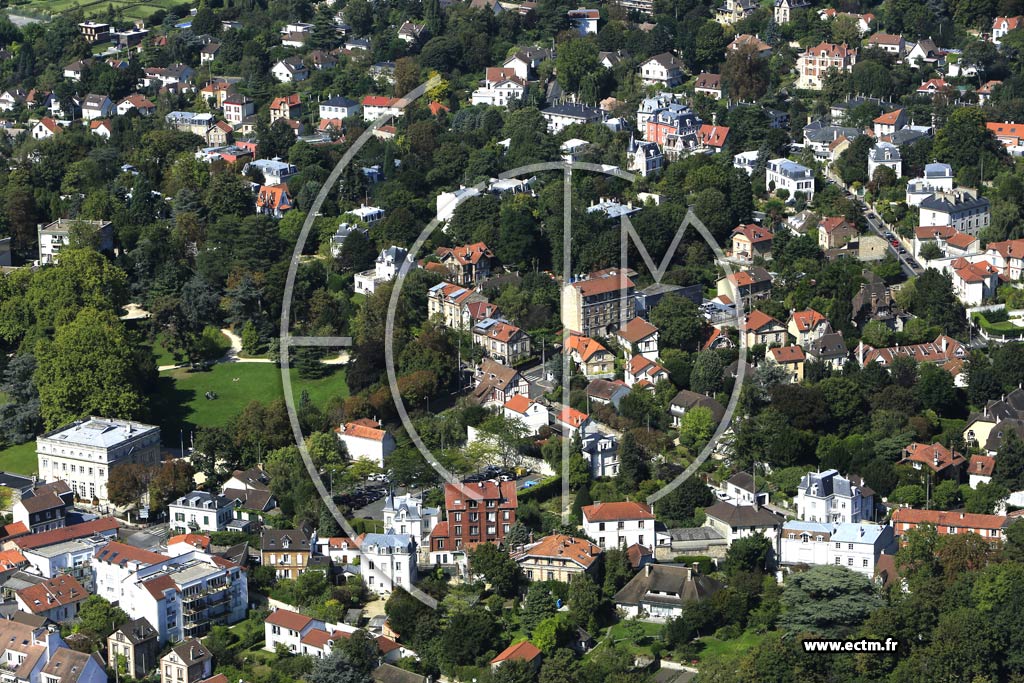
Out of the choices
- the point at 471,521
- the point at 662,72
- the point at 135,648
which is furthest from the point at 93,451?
the point at 662,72

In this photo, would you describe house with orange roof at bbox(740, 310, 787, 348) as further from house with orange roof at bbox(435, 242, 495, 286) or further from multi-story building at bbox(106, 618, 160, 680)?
multi-story building at bbox(106, 618, 160, 680)

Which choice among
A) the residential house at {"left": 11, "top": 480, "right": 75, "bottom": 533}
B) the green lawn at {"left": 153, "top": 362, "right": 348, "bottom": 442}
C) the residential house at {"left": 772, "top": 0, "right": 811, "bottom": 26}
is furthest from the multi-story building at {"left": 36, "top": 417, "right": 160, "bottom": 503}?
the residential house at {"left": 772, "top": 0, "right": 811, "bottom": 26}

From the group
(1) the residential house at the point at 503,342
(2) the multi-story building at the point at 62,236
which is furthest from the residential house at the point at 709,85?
(2) the multi-story building at the point at 62,236

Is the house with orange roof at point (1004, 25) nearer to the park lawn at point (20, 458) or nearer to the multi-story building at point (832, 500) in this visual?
the multi-story building at point (832, 500)

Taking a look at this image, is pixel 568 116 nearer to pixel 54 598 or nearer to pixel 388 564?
pixel 388 564

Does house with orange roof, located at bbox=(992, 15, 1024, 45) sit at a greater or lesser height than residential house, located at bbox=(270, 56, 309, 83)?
greater

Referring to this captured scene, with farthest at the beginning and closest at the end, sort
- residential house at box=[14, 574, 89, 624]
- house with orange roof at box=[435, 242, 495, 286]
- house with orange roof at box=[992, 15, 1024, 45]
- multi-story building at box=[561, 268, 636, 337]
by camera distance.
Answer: house with orange roof at box=[992, 15, 1024, 45] → house with orange roof at box=[435, 242, 495, 286] → multi-story building at box=[561, 268, 636, 337] → residential house at box=[14, 574, 89, 624]
